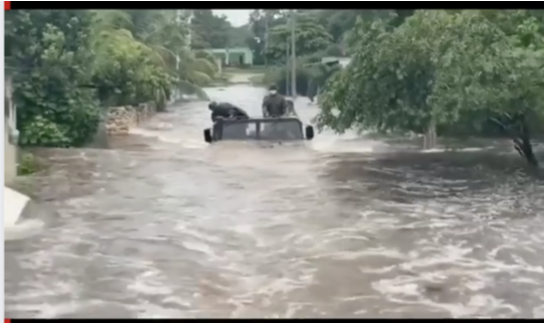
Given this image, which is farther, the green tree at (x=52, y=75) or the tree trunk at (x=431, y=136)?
the tree trunk at (x=431, y=136)

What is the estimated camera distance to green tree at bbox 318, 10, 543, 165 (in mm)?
1950

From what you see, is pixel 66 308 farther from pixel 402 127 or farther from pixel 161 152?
pixel 402 127

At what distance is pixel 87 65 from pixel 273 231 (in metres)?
0.64

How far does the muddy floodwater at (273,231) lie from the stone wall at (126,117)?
3 cm

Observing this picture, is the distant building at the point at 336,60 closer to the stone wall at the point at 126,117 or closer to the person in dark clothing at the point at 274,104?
the person in dark clothing at the point at 274,104

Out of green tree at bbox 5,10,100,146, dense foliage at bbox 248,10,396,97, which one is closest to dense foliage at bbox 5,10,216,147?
green tree at bbox 5,10,100,146

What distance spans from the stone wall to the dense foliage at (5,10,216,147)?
0.8 inches

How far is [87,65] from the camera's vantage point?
1866 millimetres

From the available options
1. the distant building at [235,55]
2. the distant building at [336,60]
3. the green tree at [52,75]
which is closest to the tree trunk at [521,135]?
the distant building at [336,60]

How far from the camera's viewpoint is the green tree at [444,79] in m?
1.95

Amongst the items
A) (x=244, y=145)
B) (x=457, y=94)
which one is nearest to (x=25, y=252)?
(x=244, y=145)

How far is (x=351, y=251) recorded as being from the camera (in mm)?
1882
